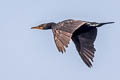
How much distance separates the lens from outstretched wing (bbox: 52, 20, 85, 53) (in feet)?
77.2

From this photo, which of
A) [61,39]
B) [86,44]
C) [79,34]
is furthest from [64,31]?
[86,44]

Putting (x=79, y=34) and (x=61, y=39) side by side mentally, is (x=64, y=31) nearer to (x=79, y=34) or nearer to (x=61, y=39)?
(x=61, y=39)

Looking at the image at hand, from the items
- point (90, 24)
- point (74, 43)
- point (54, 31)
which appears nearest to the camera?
point (54, 31)

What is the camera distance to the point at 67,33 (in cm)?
2453

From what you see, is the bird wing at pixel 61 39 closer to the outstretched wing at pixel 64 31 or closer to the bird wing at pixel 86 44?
the outstretched wing at pixel 64 31

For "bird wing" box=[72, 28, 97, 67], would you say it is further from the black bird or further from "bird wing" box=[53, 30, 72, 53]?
"bird wing" box=[53, 30, 72, 53]

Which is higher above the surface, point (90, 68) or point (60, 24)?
point (60, 24)

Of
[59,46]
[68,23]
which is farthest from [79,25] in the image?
[59,46]

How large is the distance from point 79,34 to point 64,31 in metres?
3.21

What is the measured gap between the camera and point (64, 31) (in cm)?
2484

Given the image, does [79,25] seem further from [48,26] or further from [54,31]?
[48,26]

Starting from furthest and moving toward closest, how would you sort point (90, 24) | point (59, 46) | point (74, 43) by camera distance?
point (74, 43)
point (90, 24)
point (59, 46)

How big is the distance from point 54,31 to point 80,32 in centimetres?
238

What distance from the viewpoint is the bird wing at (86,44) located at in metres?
27.8
